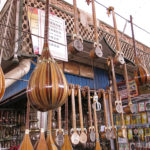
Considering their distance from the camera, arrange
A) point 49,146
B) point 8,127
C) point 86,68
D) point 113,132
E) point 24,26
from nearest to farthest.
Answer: point 49,146 < point 113,132 < point 24,26 < point 8,127 < point 86,68

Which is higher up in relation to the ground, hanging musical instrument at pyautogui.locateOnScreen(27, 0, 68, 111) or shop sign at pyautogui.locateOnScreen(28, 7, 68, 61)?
shop sign at pyautogui.locateOnScreen(28, 7, 68, 61)

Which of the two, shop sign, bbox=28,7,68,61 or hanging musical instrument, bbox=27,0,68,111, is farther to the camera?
shop sign, bbox=28,7,68,61

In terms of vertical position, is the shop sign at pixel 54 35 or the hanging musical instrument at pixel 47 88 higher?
the shop sign at pixel 54 35

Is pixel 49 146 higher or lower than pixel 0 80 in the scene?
lower

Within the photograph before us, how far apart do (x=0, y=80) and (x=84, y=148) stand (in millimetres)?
2193

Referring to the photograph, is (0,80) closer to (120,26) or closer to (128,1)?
(128,1)

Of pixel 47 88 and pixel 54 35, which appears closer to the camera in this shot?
pixel 47 88

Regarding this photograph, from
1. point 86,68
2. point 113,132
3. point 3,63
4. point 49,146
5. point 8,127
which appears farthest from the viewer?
point 86,68

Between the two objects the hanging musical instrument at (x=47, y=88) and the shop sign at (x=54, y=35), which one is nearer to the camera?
the hanging musical instrument at (x=47, y=88)

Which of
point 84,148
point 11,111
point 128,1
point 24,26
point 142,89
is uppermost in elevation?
point 128,1

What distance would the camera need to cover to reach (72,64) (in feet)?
11.0

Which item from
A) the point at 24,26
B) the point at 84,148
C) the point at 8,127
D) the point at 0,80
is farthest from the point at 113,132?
the point at 8,127

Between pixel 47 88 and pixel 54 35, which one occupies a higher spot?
pixel 54 35

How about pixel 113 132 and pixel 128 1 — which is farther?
pixel 128 1
